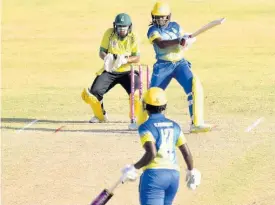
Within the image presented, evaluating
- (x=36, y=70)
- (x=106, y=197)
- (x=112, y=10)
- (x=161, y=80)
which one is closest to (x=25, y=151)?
(x=161, y=80)

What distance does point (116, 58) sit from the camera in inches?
683

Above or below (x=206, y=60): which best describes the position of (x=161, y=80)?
above

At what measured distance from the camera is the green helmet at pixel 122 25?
16.9 metres

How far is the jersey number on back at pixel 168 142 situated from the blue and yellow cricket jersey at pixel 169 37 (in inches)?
240

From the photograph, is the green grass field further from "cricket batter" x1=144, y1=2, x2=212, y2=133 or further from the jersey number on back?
the jersey number on back

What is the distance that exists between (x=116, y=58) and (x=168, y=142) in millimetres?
7283

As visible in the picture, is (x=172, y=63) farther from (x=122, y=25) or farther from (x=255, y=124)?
(x=255, y=124)

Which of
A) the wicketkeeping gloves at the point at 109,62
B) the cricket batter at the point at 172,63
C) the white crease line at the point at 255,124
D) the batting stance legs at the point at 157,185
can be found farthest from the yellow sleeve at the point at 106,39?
the batting stance legs at the point at 157,185

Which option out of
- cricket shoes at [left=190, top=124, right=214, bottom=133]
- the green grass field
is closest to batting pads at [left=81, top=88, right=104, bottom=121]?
the green grass field

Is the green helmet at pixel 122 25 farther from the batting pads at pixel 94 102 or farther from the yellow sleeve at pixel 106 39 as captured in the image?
the batting pads at pixel 94 102

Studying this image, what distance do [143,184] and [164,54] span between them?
21.4 feet

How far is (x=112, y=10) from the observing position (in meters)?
38.4

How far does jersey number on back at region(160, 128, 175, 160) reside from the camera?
33.5ft

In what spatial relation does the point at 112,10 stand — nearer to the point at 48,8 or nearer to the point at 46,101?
the point at 48,8
